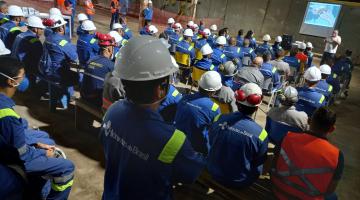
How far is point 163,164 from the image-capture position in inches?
65.4

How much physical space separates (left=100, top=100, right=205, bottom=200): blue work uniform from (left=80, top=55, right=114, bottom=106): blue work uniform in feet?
10.2

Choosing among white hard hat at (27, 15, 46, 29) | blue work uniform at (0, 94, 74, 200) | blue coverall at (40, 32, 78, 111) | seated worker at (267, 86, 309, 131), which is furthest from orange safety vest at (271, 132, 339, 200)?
white hard hat at (27, 15, 46, 29)

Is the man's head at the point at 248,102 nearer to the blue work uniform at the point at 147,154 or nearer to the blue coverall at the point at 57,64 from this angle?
the blue work uniform at the point at 147,154

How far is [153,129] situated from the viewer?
5.39 feet

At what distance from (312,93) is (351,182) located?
1757mm

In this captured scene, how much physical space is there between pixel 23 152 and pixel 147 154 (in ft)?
5.67

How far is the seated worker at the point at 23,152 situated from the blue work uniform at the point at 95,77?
5.64 feet

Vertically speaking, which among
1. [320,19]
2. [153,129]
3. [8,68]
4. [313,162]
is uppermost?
[320,19]

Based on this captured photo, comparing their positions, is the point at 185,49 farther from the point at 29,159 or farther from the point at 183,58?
the point at 29,159

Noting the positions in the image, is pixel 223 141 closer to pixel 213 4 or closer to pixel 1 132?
pixel 1 132

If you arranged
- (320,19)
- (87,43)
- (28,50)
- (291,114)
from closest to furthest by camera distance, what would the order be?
(291,114), (28,50), (87,43), (320,19)

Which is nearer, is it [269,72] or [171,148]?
[171,148]

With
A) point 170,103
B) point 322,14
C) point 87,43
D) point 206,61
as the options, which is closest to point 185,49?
point 206,61

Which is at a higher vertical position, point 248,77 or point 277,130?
point 248,77
